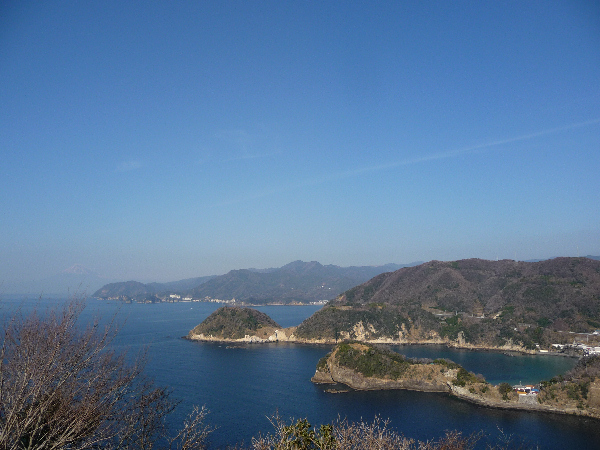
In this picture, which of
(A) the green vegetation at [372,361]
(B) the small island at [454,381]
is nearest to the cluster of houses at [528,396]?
(B) the small island at [454,381]

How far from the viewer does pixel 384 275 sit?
96.8 metres

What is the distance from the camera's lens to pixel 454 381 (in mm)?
32594

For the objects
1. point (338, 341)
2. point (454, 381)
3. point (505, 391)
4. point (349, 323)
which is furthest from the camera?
point (349, 323)

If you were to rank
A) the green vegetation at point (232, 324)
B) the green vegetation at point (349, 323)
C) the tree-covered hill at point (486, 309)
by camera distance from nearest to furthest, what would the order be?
the tree-covered hill at point (486, 309), the green vegetation at point (349, 323), the green vegetation at point (232, 324)

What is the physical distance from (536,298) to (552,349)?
11.2 m

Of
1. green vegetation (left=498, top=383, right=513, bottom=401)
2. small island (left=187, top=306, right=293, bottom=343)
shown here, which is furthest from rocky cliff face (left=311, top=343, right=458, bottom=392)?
small island (left=187, top=306, right=293, bottom=343)

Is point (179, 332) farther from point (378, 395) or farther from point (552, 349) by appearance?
point (552, 349)

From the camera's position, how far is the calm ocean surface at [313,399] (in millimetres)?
24422

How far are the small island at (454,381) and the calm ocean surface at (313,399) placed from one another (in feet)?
3.76

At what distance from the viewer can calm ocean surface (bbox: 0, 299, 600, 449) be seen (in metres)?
24.4

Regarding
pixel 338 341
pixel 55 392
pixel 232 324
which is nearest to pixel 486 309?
pixel 338 341

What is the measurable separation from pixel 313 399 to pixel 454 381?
11.4 m

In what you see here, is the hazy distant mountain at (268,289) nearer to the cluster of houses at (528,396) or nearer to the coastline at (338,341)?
the coastline at (338,341)

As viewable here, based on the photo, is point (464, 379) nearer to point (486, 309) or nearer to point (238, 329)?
point (486, 309)
